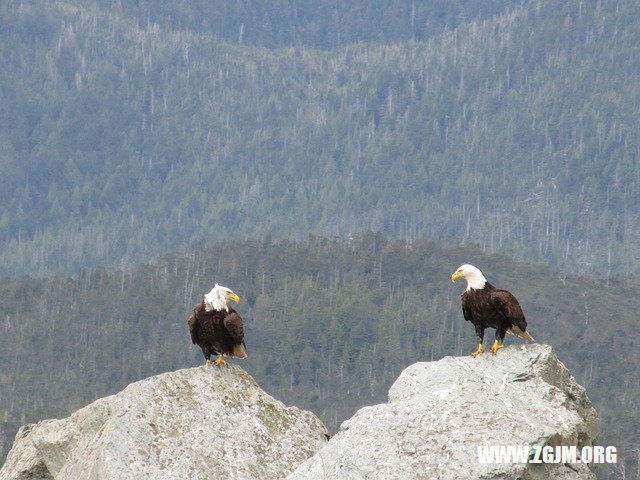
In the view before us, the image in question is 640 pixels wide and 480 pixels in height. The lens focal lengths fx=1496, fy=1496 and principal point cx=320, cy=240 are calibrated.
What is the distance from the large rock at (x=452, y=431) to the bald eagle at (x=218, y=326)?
423 cm

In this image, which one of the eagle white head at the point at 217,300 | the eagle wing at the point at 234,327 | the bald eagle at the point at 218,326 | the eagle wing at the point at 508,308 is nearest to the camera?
the eagle wing at the point at 508,308

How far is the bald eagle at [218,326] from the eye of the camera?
2956cm

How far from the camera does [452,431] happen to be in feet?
77.8

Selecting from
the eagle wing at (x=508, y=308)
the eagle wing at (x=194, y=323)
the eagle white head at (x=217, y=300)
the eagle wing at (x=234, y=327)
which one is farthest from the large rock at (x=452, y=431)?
the eagle wing at (x=194, y=323)

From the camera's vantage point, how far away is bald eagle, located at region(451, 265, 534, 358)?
1152 inches

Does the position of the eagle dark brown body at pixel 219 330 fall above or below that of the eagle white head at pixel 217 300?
below

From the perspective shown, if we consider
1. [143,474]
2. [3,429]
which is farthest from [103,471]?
[3,429]

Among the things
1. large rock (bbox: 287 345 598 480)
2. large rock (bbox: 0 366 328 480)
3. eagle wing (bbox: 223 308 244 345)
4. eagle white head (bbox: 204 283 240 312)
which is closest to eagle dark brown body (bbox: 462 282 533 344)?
large rock (bbox: 287 345 598 480)

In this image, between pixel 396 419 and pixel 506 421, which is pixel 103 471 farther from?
pixel 506 421

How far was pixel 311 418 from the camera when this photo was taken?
2864cm

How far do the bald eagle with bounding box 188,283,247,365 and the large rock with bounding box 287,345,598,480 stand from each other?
13.9ft

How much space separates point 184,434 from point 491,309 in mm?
6813

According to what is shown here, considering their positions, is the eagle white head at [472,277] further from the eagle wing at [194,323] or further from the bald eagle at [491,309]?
the eagle wing at [194,323]

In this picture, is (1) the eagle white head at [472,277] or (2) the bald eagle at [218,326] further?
(1) the eagle white head at [472,277]
